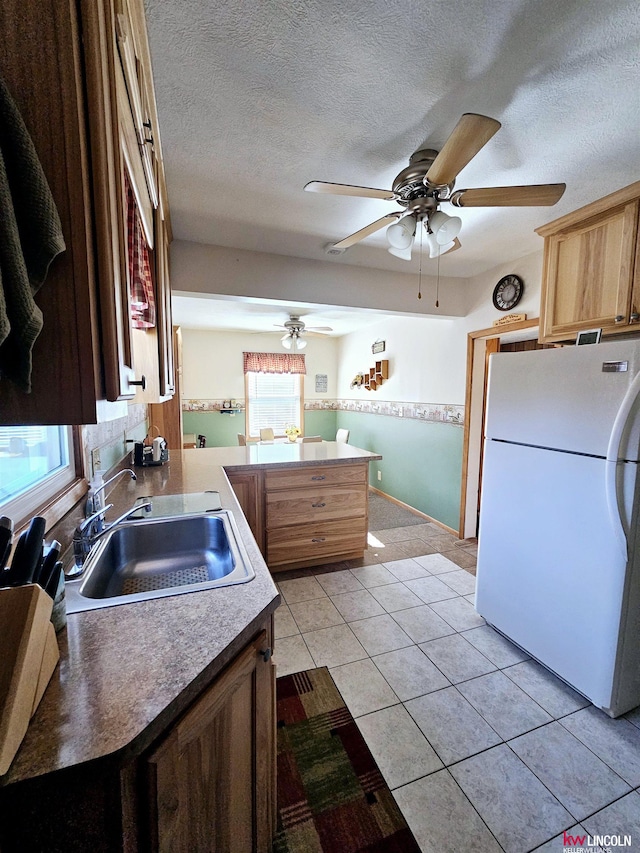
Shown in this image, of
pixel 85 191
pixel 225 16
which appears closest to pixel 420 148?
pixel 225 16

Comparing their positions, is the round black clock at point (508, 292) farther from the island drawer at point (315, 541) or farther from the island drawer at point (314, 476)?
the island drawer at point (315, 541)

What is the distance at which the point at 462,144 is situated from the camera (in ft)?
3.83

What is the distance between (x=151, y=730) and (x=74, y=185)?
0.86 meters

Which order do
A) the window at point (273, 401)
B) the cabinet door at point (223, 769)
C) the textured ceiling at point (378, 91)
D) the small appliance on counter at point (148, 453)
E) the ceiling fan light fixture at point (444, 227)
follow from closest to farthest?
the cabinet door at point (223, 769) → the textured ceiling at point (378, 91) → the ceiling fan light fixture at point (444, 227) → the small appliance on counter at point (148, 453) → the window at point (273, 401)

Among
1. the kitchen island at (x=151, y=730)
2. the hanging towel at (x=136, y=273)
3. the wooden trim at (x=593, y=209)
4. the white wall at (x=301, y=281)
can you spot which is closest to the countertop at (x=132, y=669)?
the kitchen island at (x=151, y=730)

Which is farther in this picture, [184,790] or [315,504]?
[315,504]

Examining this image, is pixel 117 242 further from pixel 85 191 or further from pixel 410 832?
pixel 410 832

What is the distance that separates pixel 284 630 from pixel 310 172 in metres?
2.49

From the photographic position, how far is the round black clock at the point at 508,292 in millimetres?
2682

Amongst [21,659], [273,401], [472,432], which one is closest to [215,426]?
[273,401]

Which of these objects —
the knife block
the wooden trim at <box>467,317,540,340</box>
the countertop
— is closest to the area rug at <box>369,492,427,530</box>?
the wooden trim at <box>467,317,540,340</box>

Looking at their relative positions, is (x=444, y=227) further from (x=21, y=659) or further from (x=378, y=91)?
(x=21, y=659)

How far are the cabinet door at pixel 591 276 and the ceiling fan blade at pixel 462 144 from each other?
1045 mm

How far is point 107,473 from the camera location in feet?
6.10
